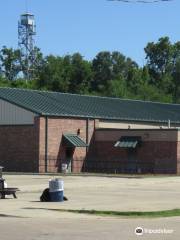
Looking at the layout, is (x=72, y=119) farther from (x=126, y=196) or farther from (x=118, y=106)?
(x=126, y=196)

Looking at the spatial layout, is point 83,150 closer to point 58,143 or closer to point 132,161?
point 58,143

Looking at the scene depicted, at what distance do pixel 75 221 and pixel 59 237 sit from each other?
4.20 metres

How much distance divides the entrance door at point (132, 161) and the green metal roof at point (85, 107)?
15.8ft

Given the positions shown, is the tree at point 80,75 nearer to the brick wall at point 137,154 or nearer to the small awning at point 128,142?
the brick wall at point 137,154

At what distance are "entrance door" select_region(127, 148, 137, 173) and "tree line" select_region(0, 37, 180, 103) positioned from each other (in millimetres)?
42894

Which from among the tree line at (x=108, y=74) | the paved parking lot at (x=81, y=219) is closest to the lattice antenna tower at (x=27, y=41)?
the tree line at (x=108, y=74)

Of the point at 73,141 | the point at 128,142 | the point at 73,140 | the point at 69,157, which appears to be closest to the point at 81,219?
the point at 73,141

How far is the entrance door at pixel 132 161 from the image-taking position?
60881 millimetres

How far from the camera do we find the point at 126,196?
3048cm

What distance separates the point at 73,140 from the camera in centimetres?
6125

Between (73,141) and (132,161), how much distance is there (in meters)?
5.68

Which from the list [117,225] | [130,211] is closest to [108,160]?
[130,211]

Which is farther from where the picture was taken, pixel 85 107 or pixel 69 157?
pixel 85 107

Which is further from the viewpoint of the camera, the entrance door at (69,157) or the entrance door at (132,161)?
the entrance door at (69,157)
